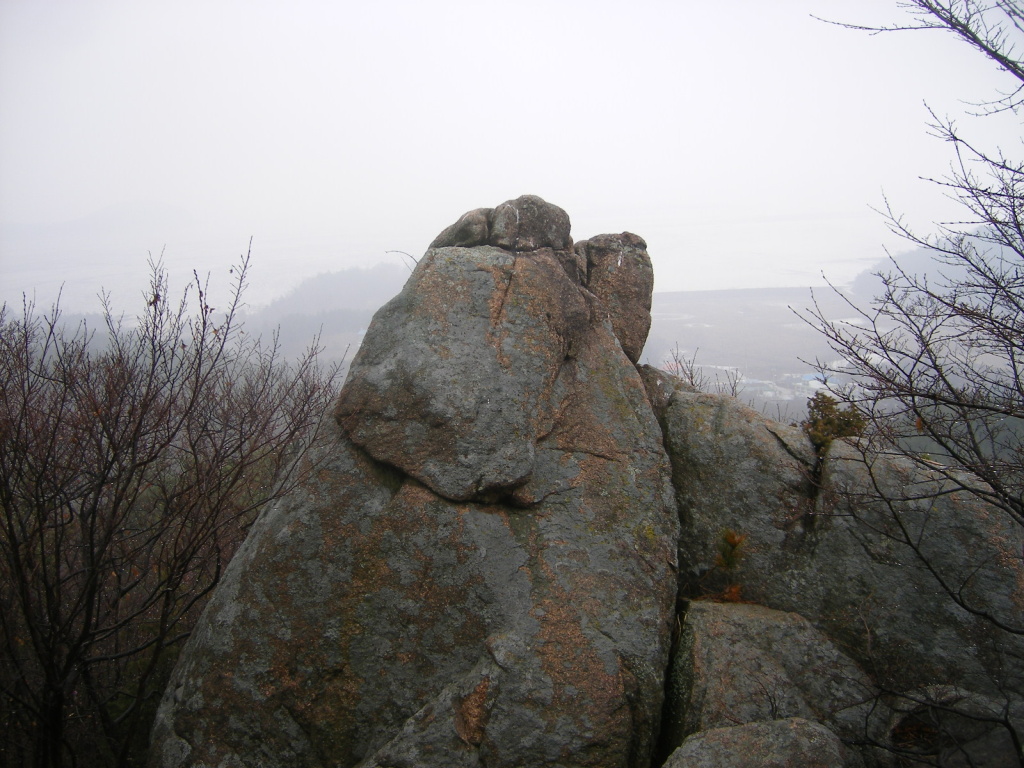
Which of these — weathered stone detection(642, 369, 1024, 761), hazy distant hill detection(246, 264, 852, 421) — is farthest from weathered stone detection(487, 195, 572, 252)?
hazy distant hill detection(246, 264, 852, 421)

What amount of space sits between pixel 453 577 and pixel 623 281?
4779mm

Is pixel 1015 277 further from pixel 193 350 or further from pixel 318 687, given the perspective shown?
pixel 193 350

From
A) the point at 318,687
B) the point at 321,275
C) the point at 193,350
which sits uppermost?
the point at 321,275

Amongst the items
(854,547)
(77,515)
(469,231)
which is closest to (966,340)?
(854,547)

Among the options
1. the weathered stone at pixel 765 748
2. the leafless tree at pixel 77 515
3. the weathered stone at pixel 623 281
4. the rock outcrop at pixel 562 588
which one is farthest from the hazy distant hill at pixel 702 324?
the leafless tree at pixel 77 515

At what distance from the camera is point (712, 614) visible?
6.10 m

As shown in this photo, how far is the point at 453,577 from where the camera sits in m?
5.60

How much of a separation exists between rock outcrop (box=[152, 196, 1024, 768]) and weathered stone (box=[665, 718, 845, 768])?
18mm

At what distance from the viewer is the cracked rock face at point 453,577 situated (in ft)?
16.9

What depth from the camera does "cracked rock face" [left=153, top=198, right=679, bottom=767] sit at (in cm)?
514

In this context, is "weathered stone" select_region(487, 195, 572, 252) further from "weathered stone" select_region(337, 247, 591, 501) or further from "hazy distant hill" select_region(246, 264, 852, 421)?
"hazy distant hill" select_region(246, 264, 852, 421)

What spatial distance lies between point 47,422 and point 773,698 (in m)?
6.87

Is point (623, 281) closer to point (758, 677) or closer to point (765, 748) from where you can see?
point (758, 677)

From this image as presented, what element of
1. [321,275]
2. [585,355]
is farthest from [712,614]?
[321,275]
